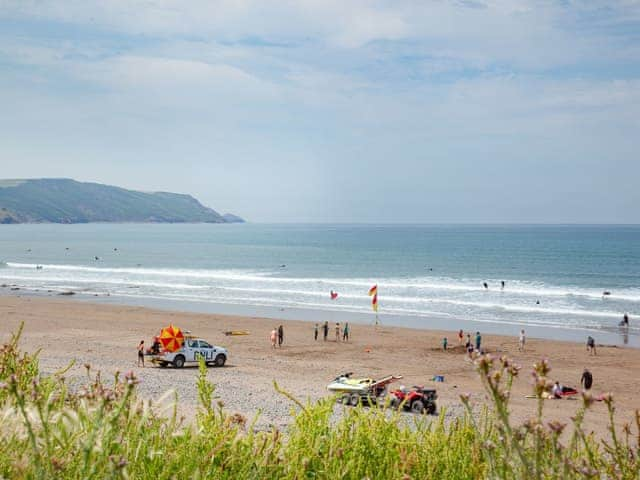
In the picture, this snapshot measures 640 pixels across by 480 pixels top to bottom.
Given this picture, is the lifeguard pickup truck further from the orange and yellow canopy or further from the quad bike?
the quad bike

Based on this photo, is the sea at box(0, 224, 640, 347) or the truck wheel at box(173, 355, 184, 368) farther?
the sea at box(0, 224, 640, 347)

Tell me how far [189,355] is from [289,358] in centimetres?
568

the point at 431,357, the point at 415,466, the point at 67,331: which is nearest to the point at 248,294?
the point at 67,331

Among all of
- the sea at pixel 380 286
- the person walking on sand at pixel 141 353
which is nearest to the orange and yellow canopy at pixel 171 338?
the person walking on sand at pixel 141 353

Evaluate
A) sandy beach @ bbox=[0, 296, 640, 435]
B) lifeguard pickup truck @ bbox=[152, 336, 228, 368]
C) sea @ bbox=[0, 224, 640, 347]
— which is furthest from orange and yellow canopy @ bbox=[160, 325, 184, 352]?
sea @ bbox=[0, 224, 640, 347]

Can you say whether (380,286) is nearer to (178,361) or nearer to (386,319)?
(386,319)

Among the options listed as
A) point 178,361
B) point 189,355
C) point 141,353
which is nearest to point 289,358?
point 189,355

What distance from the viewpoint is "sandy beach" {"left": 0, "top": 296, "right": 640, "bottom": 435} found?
20.2 metres

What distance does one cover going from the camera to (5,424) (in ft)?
11.1

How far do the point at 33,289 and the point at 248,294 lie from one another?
63.4ft

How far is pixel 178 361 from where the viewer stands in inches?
973

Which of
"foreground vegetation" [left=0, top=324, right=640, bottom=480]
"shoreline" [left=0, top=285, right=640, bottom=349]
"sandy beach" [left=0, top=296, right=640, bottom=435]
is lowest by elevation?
"sandy beach" [left=0, top=296, right=640, bottom=435]

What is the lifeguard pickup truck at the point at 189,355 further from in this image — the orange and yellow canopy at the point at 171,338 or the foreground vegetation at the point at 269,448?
the foreground vegetation at the point at 269,448

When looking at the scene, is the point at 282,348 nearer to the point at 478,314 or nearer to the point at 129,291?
the point at 478,314
